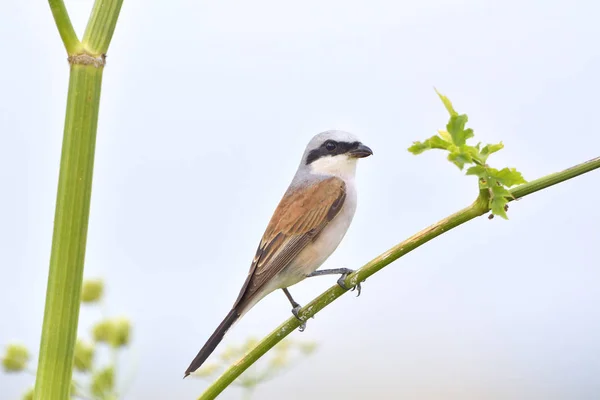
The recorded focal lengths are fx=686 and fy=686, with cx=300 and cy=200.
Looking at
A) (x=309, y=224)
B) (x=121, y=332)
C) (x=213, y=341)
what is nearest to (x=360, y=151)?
(x=309, y=224)

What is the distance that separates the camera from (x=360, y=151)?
3.05 meters

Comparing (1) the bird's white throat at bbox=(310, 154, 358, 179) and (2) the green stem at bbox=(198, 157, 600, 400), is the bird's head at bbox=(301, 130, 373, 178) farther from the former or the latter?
(2) the green stem at bbox=(198, 157, 600, 400)

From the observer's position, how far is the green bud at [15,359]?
1.62 metres

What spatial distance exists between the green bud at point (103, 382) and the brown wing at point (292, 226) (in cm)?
87

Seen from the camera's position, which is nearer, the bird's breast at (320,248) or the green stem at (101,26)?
the green stem at (101,26)

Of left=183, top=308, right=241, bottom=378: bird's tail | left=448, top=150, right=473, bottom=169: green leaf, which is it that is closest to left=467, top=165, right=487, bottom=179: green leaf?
left=448, top=150, right=473, bottom=169: green leaf

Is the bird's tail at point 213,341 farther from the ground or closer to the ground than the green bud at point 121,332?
closer to the ground

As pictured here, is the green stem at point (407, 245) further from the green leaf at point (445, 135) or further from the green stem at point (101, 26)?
the green stem at point (101, 26)

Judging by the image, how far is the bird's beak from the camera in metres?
2.97

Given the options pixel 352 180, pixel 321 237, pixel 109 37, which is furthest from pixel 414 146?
pixel 352 180

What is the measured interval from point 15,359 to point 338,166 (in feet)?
5.95

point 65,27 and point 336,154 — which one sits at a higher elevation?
point 336,154

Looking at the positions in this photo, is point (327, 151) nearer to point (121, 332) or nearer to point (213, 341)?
point (213, 341)

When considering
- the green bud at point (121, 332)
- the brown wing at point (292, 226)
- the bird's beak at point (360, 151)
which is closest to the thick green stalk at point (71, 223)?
the green bud at point (121, 332)
